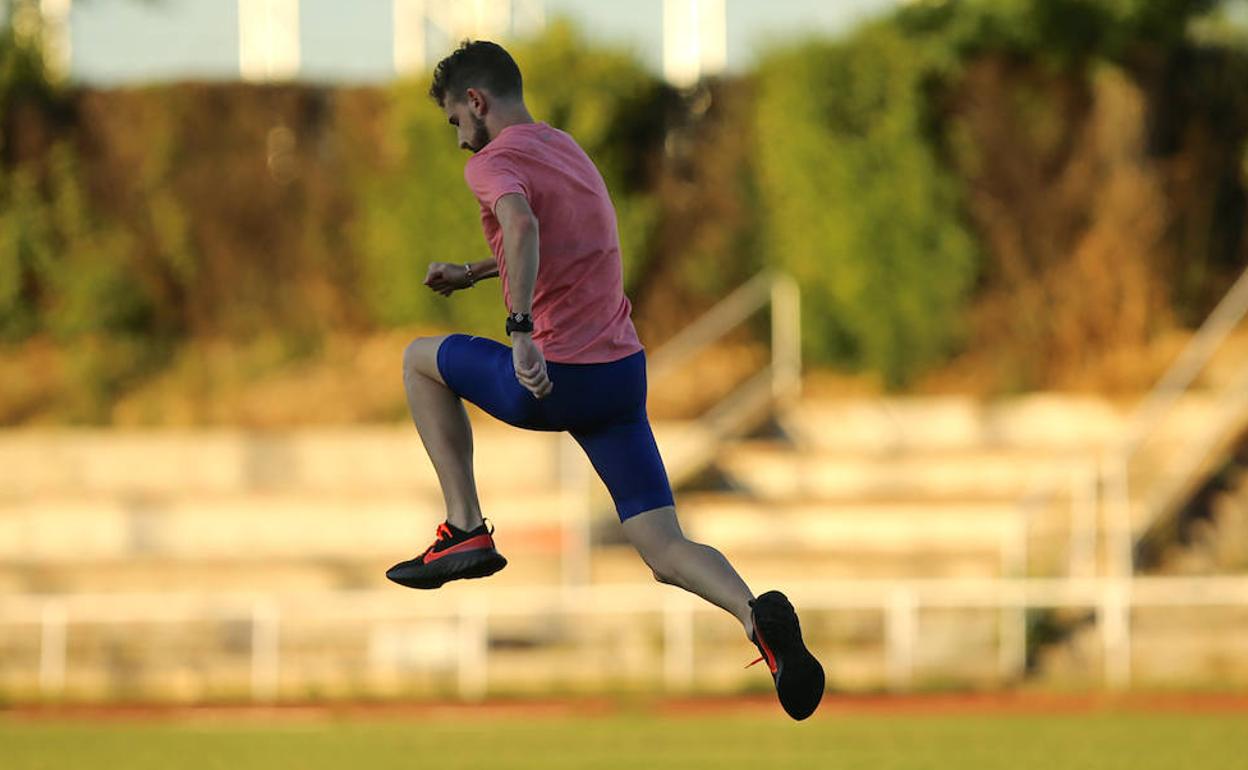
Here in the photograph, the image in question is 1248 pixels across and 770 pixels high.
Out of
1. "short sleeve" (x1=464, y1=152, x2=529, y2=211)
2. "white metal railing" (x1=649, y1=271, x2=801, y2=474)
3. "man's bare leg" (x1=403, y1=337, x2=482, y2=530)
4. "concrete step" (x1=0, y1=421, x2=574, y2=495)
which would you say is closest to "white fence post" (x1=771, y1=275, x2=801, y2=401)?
"white metal railing" (x1=649, y1=271, x2=801, y2=474)

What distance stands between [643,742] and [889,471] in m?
7.39

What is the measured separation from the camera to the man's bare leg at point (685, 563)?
7703mm

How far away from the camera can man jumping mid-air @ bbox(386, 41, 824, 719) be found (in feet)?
23.9

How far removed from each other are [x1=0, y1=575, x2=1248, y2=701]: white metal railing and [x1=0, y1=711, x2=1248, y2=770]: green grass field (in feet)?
3.51

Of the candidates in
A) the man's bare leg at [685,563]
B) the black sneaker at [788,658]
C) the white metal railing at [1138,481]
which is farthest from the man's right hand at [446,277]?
the white metal railing at [1138,481]

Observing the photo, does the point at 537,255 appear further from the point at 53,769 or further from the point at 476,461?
the point at 476,461

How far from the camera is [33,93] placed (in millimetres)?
30750

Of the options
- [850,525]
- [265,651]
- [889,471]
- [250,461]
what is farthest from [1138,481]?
[250,461]

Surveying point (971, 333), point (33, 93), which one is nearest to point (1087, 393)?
point (971, 333)

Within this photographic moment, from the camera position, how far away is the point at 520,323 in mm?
7191

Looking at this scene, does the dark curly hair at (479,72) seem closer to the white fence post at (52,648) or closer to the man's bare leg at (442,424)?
the man's bare leg at (442,424)

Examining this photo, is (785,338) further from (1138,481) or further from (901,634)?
(901,634)

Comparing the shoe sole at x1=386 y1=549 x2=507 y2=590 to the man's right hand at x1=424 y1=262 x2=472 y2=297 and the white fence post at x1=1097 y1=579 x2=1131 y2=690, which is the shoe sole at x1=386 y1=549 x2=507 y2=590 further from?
the white fence post at x1=1097 y1=579 x2=1131 y2=690

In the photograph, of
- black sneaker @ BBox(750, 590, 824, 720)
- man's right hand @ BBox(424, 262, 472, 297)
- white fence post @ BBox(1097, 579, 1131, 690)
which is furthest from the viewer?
white fence post @ BBox(1097, 579, 1131, 690)
